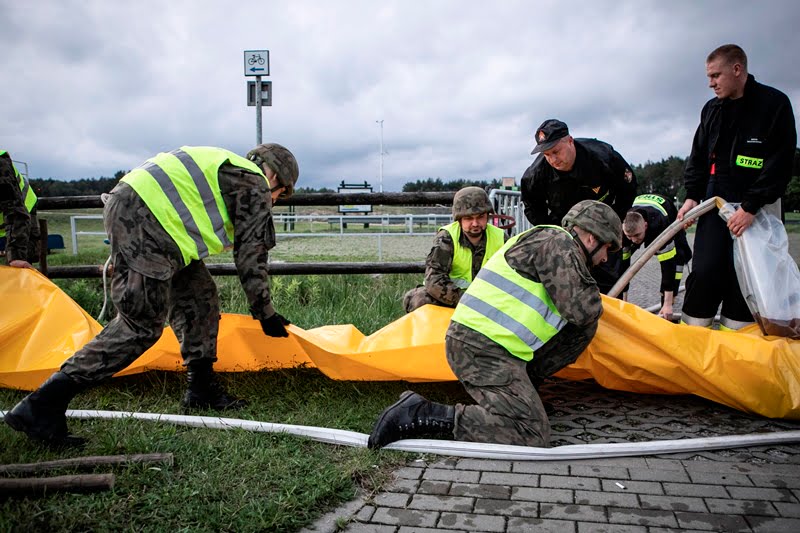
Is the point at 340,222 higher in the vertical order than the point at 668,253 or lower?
lower

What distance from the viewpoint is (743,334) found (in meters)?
3.61

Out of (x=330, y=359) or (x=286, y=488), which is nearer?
(x=286, y=488)

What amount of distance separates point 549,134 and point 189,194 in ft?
7.81

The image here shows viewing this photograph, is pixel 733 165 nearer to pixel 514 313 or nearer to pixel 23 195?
pixel 514 313

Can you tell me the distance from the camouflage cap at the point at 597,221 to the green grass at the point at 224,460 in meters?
1.35

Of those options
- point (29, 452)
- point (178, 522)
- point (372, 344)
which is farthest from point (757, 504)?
point (29, 452)

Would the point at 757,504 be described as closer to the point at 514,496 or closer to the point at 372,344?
the point at 514,496

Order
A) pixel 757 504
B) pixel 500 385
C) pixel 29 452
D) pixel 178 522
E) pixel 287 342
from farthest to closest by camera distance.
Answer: pixel 287 342, pixel 500 385, pixel 29 452, pixel 757 504, pixel 178 522

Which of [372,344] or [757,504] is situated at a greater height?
[372,344]

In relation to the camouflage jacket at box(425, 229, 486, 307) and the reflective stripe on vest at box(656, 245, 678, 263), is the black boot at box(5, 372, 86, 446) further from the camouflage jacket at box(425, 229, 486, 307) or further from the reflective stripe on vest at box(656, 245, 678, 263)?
the reflective stripe on vest at box(656, 245, 678, 263)

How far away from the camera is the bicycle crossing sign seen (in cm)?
771

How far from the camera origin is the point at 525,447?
3.07 m

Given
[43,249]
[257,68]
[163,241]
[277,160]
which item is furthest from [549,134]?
[257,68]

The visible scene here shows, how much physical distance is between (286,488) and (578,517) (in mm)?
1194
